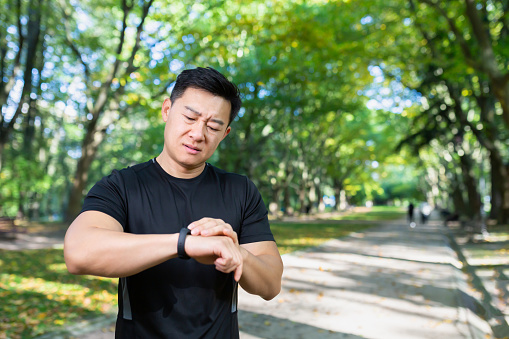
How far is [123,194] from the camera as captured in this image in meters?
1.70

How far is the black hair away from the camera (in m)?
1.75

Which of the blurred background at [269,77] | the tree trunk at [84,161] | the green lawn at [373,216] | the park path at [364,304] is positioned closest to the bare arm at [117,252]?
the park path at [364,304]

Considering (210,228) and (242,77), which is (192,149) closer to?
(210,228)

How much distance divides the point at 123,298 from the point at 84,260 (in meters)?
0.39

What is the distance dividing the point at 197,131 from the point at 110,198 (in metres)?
0.42

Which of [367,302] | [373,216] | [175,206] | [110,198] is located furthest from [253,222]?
[373,216]

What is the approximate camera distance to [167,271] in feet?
5.47

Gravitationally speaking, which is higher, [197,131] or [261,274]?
[197,131]

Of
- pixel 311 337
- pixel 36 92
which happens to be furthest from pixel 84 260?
pixel 36 92

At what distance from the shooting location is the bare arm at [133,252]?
1.36 meters

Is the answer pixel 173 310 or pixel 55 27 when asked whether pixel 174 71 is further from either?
pixel 173 310

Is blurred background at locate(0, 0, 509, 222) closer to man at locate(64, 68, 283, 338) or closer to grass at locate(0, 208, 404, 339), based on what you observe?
grass at locate(0, 208, 404, 339)

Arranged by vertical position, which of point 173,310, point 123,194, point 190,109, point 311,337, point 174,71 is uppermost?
point 174,71

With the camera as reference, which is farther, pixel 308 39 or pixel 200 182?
pixel 308 39
